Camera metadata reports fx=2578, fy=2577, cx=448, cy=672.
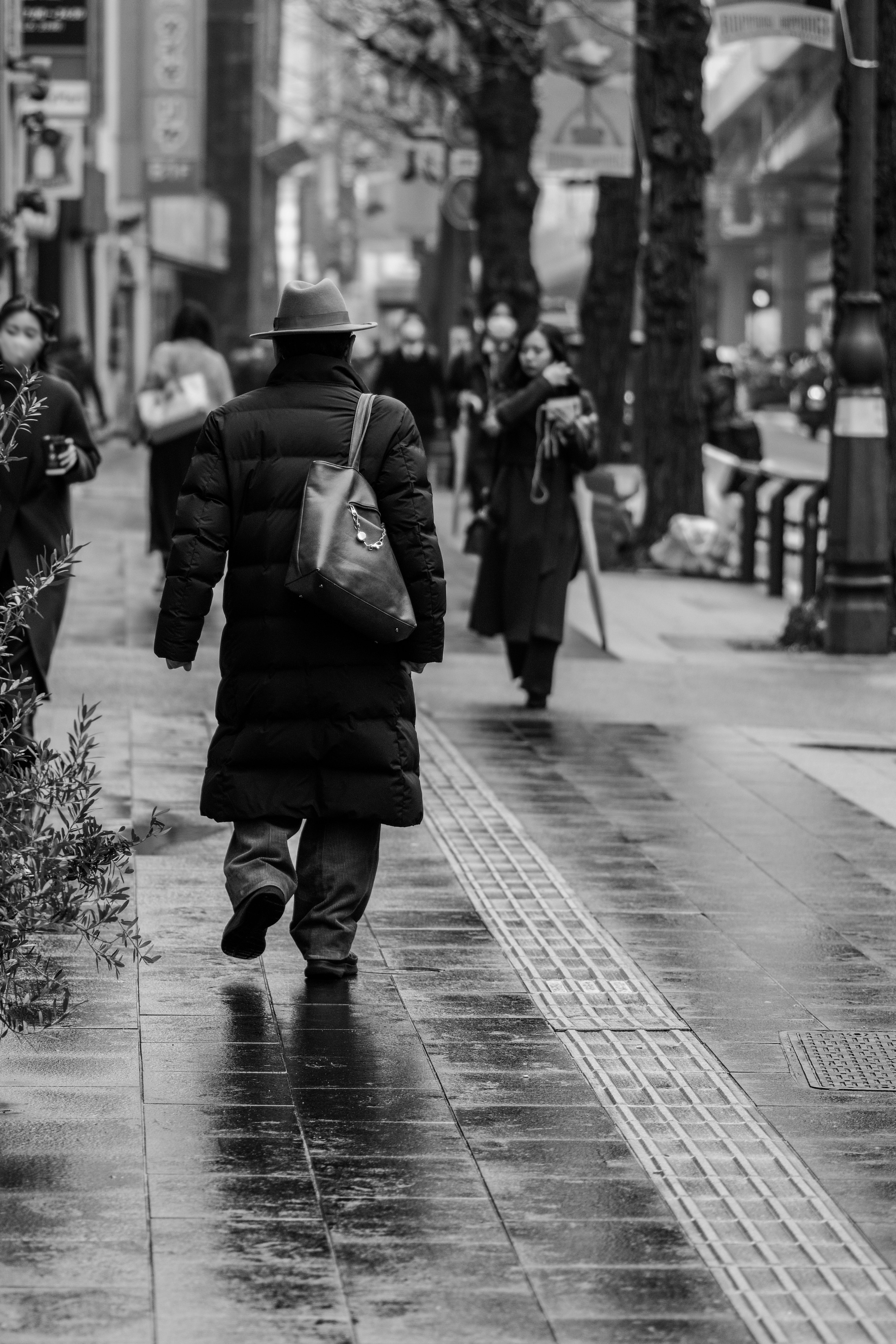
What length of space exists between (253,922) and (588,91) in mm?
15463

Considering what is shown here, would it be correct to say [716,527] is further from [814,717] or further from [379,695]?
[379,695]

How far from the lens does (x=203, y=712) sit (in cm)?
1105

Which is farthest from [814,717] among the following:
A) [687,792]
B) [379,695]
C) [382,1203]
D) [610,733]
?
[382,1203]

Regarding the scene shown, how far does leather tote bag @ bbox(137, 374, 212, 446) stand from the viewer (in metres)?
14.7

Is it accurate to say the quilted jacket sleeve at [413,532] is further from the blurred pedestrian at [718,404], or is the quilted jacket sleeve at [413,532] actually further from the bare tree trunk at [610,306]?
the blurred pedestrian at [718,404]

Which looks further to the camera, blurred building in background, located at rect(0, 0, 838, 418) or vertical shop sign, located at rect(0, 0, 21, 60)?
blurred building in background, located at rect(0, 0, 838, 418)

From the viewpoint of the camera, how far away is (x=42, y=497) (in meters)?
8.77

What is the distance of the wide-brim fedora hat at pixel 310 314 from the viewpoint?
20.1 feet

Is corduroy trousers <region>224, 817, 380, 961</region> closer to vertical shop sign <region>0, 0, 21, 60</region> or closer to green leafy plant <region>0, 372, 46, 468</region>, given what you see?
green leafy plant <region>0, 372, 46, 468</region>

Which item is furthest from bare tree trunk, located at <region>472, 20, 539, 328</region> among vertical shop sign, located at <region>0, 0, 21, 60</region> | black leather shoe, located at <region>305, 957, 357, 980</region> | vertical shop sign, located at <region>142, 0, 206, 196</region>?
black leather shoe, located at <region>305, 957, 357, 980</region>

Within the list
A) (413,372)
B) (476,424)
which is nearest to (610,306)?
(413,372)

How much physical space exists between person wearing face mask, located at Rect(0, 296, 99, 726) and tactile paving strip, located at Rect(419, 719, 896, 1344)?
5.90 feet

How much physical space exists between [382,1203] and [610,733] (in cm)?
647

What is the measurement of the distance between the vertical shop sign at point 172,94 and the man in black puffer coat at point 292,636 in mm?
38751
